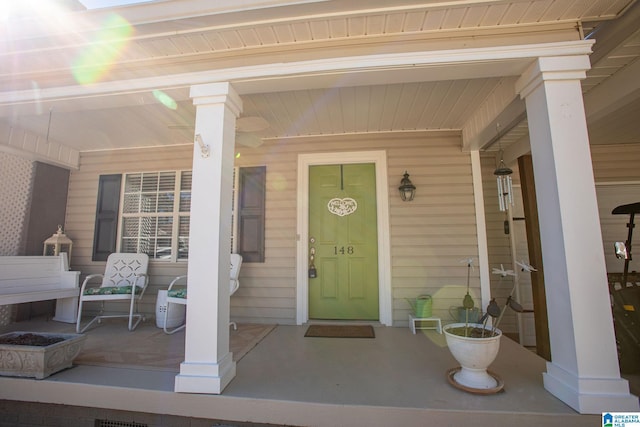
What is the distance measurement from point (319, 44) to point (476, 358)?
7.48ft

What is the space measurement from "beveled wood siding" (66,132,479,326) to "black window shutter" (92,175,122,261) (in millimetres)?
776

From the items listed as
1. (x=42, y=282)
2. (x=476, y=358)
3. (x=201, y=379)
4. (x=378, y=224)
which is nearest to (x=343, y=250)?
(x=378, y=224)

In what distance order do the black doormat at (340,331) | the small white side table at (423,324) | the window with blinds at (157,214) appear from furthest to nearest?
1. the window with blinds at (157,214)
2. the small white side table at (423,324)
3. the black doormat at (340,331)

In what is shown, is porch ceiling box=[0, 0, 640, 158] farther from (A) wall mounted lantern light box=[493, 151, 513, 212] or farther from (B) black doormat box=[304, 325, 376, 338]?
(B) black doormat box=[304, 325, 376, 338]

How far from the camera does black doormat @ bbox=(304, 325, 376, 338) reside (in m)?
3.01

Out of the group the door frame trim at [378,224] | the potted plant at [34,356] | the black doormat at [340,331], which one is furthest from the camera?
the door frame trim at [378,224]

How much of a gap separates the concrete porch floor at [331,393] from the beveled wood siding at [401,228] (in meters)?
0.96

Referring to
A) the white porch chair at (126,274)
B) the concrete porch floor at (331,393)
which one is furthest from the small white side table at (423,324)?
the white porch chair at (126,274)

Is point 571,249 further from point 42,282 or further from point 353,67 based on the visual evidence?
point 42,282

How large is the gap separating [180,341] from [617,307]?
3.88 meters

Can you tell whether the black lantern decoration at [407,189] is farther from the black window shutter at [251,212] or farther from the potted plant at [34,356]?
the potted plant at [34,356]

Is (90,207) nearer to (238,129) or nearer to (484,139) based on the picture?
(238,129)

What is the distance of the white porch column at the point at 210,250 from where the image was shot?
1.88m

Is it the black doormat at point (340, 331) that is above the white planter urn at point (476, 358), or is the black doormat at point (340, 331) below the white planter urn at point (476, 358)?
below
